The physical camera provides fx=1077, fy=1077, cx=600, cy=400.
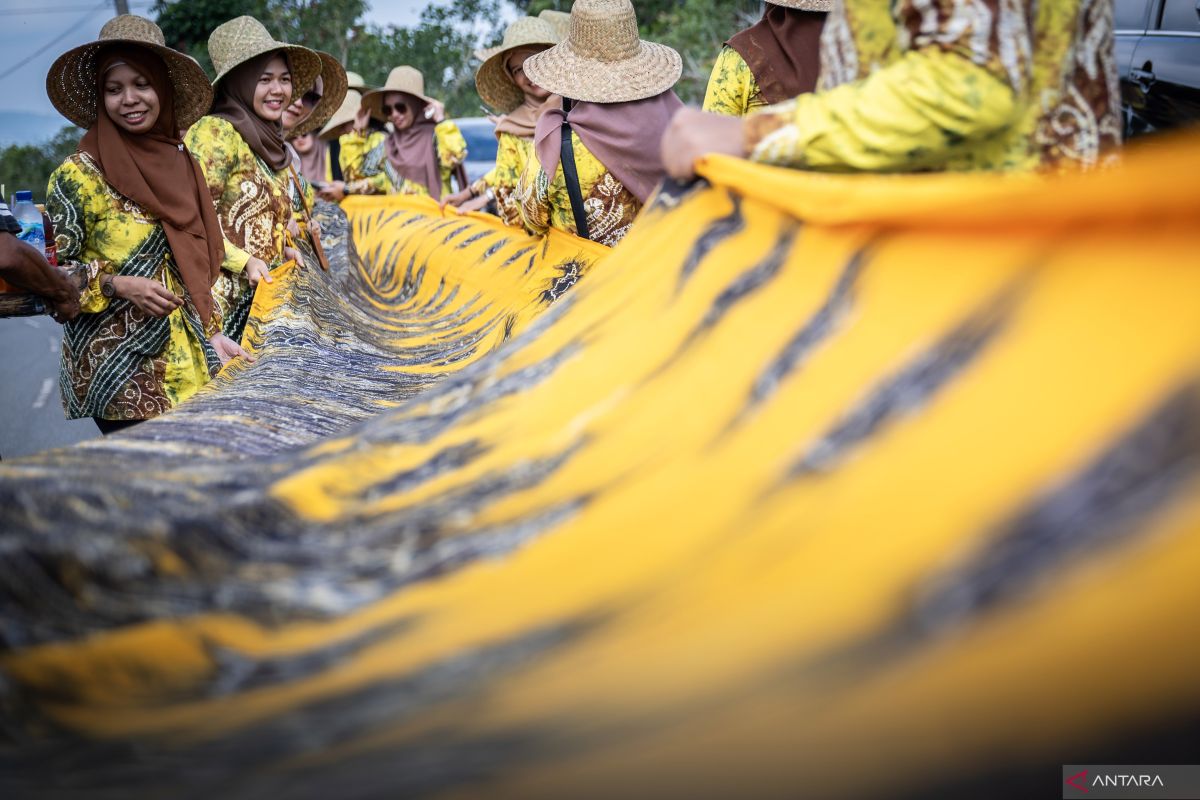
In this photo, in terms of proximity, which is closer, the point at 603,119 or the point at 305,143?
the point at 603,119

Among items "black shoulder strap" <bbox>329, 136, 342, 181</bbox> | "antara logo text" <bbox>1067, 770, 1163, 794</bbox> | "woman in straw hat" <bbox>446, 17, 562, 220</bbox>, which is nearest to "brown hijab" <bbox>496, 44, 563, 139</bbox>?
"woman in straw hat" <bbox>446, 17, 562, 220</bbox>

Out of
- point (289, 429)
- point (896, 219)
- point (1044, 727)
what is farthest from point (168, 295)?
point (1044, 727)

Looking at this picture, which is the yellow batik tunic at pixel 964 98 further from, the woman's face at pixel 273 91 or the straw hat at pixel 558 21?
the straw hat at pixel 558 21

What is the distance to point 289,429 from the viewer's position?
1979 millimetres

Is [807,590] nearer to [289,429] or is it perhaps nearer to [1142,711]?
[1142,711]

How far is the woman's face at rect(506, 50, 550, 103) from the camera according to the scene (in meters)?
5.04

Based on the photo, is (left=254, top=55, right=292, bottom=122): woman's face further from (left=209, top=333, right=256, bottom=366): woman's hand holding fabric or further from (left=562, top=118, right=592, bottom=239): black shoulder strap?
(left=562, top=118, right=592, bottom=239): black shoulder strap

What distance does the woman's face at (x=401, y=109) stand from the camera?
7.63 m

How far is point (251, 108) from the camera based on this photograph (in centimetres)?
405

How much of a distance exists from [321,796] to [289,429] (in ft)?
3.55

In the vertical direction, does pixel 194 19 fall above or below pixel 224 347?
above

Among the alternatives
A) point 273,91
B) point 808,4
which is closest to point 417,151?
point 273,91

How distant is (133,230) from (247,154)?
62cm

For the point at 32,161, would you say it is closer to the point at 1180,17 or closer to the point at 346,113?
the point at 346,113
